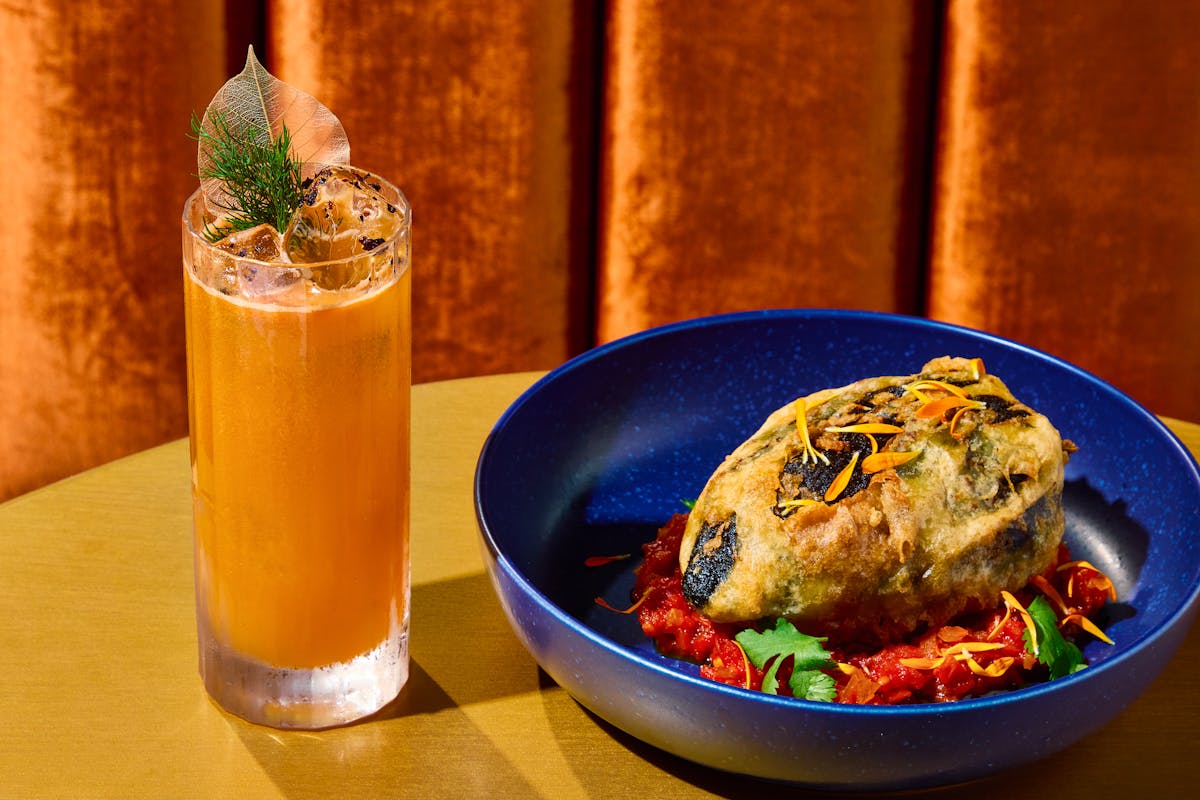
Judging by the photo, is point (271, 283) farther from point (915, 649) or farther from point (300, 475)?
point (915, 649)

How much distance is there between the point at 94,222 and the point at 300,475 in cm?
104

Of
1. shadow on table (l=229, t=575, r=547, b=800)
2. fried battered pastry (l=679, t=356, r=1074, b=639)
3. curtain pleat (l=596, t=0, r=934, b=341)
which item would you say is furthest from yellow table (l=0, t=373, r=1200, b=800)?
curtain pleat (l=596, t=0, r=934, b=341)

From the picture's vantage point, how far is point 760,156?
189 cm

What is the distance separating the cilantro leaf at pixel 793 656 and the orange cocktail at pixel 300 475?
0.78 ft

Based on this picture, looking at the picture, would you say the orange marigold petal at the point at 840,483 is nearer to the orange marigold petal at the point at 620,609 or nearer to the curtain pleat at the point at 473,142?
the orange marigold petal at the point at 620,609

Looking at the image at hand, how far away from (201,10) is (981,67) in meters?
0.95

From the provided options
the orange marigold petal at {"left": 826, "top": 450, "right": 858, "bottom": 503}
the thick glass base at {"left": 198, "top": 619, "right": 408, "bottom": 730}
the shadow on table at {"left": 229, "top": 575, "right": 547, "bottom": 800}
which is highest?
the orange marigold petal at {"left": 826, "top": 450, "right": 858, "bottom": 503}

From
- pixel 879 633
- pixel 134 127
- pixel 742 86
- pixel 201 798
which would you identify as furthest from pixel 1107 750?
pixel 134 127

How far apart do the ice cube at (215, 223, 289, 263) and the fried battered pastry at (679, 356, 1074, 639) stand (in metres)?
0.34

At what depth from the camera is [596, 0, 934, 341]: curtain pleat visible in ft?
6.04

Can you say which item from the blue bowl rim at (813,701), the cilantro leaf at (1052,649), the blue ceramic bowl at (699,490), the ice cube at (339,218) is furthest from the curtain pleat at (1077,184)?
the ice cube at (339,218)

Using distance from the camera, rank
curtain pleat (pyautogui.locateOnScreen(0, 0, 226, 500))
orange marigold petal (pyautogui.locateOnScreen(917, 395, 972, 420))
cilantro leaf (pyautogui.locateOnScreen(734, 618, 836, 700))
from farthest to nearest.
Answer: curtain pleat (pyautogui.locateOnScreen(0, 0, 226, 500)) < orange marigold petal (pyautogui.locateOnScreen(917, 395, 972, 420)) < cilantro leaf (pyautogui.locateOnScreen(734, 618, 836, 700))

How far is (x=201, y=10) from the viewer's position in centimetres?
178

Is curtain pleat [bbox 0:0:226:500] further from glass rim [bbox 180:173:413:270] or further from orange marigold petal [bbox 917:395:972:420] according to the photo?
orange marigold petal [bbox 917:395:972:420]
